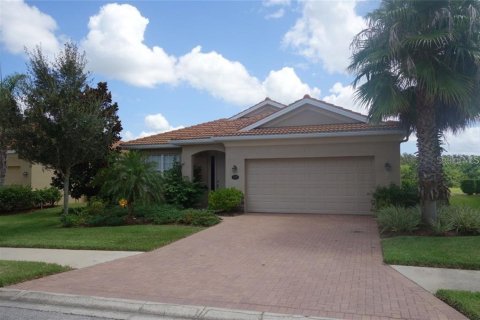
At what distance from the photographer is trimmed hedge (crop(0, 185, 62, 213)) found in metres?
18.8

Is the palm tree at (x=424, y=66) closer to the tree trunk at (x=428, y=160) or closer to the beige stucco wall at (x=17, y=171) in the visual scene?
the tree trunk at (x=428, y=160)

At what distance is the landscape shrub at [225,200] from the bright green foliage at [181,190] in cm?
156

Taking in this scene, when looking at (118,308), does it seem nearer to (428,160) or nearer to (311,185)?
(428,160)

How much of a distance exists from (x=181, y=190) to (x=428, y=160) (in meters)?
9.77

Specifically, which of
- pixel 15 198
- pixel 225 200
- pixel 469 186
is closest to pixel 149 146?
pixel 225 200

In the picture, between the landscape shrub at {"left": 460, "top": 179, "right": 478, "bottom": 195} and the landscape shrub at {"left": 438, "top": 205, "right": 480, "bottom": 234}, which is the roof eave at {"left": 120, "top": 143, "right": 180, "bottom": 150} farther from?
the landscape shrub at {"left": 460, "top": 179, "right": 478, "bottom": 195}

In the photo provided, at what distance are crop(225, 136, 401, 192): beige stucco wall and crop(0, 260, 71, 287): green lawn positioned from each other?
980 centimetres

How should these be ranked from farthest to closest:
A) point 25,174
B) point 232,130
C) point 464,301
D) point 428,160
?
point 25,174
point 232,130
point 428,160
point 464,301

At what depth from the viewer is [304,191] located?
16234mm

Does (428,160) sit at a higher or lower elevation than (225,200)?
higher

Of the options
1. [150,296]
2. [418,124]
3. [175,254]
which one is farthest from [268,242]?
[418,124]

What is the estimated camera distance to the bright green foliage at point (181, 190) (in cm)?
1708

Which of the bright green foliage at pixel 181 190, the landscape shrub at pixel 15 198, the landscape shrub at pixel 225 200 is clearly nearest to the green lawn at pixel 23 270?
the landscape shrub at pixel 225 200

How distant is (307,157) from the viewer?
16.1m
